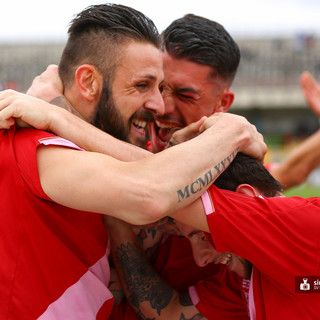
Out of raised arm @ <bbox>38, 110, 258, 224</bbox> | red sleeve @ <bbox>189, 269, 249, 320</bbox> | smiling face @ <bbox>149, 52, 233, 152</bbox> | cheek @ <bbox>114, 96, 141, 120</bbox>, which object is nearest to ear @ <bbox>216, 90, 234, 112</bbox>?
smiling face @ <bbox>149, 52, 233, 152</bbox>

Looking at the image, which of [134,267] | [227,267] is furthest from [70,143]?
[227,267]

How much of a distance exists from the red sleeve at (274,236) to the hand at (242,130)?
43 cm

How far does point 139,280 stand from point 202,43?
1.75 meters

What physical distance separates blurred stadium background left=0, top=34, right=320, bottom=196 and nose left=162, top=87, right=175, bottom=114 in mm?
25846

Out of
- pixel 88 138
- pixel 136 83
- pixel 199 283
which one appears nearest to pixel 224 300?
pixel 199 283

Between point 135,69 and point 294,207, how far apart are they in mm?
1225

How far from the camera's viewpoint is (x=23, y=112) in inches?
86.8

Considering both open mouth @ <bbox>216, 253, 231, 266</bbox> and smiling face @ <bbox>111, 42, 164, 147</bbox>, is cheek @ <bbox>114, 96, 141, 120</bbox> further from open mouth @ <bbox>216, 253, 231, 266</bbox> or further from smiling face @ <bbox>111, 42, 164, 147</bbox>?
open mouth @ <bbox>216, 253, 231, 266</bbox>

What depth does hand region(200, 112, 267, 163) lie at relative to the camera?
2449 millimetres

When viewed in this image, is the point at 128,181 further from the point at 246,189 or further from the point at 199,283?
the point at 199,283

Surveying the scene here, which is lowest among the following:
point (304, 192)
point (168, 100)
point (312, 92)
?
point (304, 192)

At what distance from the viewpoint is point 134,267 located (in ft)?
9.26

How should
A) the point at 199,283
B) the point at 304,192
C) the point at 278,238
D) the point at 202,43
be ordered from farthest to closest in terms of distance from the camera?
the point at 304,192 → the point at 202,43 → the point at 199,283 → the point at 278,238

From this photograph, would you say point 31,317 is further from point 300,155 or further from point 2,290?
point 300,155
